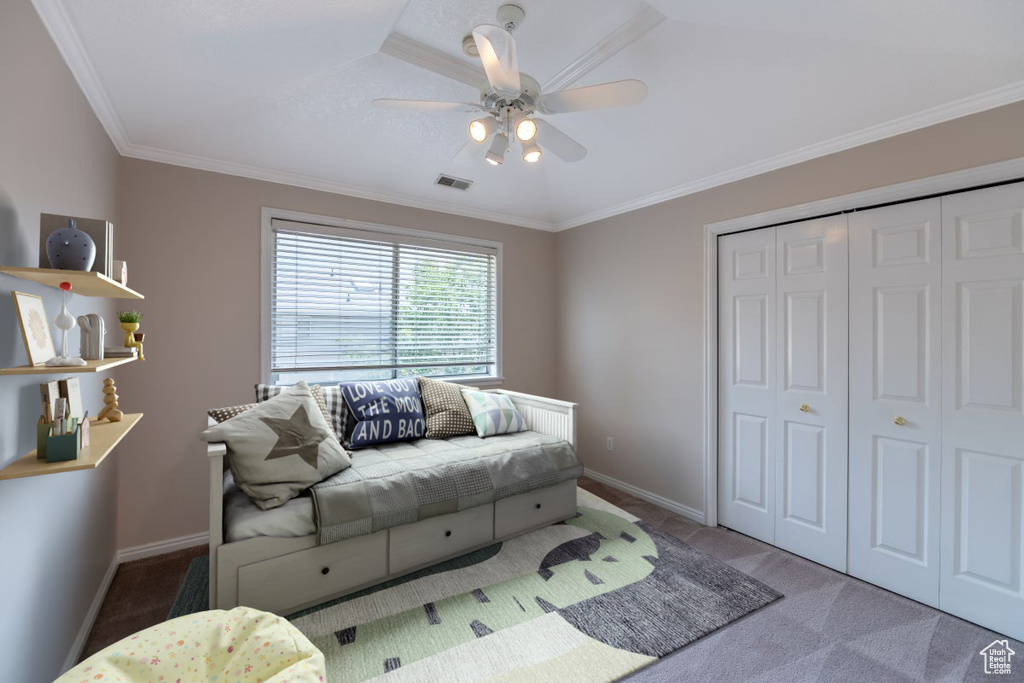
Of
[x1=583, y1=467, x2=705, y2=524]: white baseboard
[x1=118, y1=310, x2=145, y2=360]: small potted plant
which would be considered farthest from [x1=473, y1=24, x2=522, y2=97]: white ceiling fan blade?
[x1=583, y1=467, x2=705, y2=524]: white baseboard

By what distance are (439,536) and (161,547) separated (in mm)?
1709

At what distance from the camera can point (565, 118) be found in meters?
2.71

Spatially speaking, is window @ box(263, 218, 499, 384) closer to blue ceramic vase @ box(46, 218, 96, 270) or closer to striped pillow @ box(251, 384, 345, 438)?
striped pillow @ box(251, 384, 345, 438)

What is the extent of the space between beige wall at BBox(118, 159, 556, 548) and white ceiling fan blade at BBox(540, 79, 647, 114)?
204cm

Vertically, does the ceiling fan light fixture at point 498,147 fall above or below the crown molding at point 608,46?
below

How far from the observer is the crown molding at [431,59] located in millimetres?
2096

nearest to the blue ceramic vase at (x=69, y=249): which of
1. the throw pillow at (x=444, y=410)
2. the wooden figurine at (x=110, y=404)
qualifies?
the wooden figurine at (x=110, y=404)

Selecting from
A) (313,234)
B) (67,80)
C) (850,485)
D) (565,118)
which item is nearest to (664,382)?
(850,485)

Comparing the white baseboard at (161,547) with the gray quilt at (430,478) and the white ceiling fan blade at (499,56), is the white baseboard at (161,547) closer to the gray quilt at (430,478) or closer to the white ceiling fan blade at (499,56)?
the gray quilt at (430,478)

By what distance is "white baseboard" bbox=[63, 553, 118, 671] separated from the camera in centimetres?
170

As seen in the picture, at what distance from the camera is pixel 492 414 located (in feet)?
9.93

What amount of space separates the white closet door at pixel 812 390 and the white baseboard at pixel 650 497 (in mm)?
522

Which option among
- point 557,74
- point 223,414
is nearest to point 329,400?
point 223,414

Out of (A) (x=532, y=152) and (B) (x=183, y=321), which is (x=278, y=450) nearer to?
(B) (x=183, y=321)
